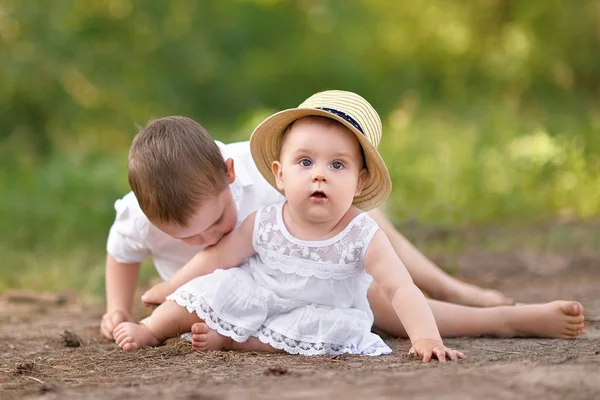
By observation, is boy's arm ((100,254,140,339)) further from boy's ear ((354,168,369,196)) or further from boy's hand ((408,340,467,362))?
boy's hand ((408,340,467,362))

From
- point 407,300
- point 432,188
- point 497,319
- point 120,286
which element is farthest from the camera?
point 432,188

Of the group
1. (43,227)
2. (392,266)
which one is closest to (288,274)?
(392,266)

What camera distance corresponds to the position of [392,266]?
9.12 ft

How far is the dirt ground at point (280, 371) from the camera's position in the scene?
2.02 meters

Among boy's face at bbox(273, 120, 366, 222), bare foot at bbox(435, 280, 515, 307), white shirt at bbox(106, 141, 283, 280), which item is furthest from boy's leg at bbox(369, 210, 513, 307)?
boy's face at bbox(273, 120, 366, 222)

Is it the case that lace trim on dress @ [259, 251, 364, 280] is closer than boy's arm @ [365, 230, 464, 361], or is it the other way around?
boy's arm @ [365, 230, 464, 361]

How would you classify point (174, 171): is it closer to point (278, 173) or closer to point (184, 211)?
point (184, 211)

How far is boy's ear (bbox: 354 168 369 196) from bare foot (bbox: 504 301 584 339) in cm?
75

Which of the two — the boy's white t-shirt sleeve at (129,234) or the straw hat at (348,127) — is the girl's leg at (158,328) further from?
the straw hat at (348,127)

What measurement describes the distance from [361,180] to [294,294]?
435 millimetres

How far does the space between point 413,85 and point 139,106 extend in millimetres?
5125

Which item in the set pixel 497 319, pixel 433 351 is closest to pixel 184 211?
pixel 433 351

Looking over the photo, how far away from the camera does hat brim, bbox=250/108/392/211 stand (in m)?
2.78

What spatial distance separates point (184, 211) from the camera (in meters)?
2.93
